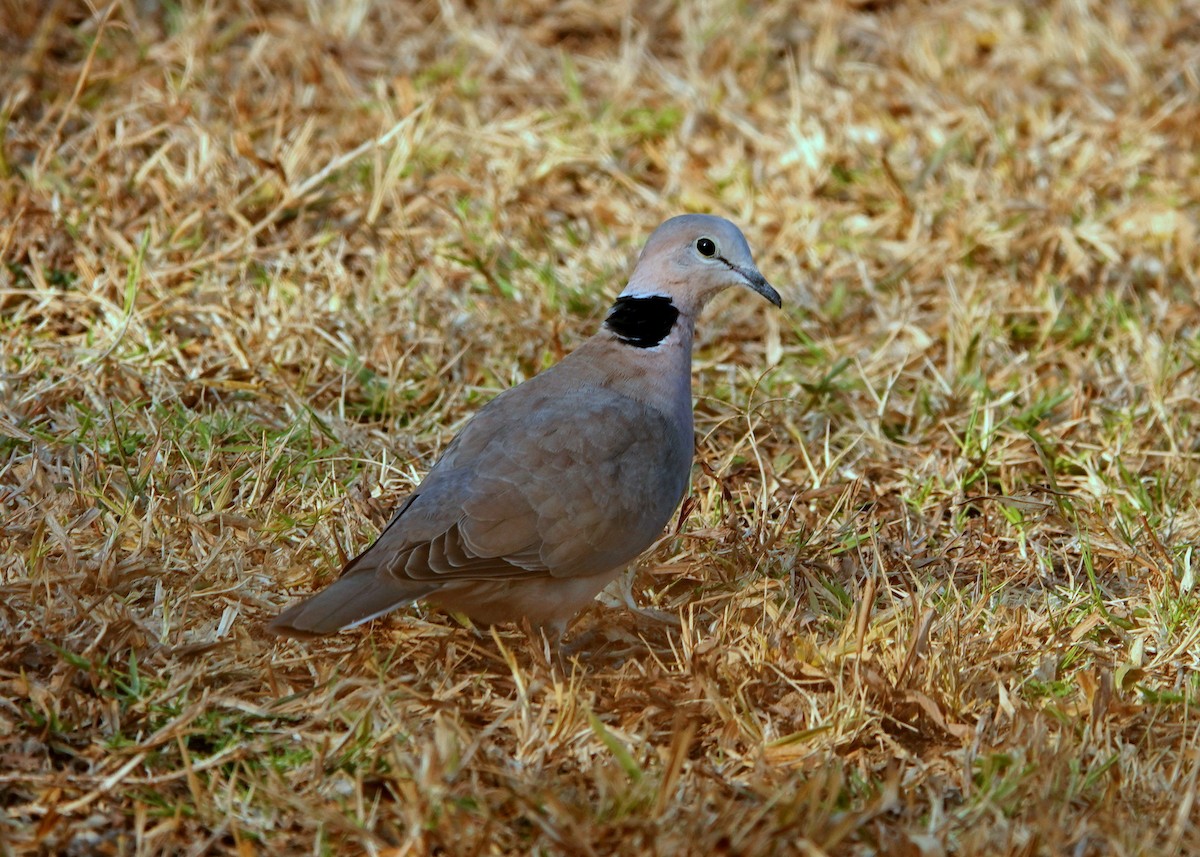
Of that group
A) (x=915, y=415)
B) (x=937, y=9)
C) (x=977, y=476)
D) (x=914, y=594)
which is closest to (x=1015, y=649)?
(x=914, y=594)

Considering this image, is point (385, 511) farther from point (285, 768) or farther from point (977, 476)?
point (977, 476)

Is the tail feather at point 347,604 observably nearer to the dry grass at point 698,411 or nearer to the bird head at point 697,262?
the dry grass at point 698,411

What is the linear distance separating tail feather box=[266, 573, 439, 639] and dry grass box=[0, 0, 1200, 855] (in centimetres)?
13

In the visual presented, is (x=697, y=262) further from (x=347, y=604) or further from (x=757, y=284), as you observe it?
(x=347, y=604)

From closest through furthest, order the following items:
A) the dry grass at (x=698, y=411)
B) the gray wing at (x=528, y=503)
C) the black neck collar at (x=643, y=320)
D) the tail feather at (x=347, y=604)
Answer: the dry grass at (x=698, y=411)
the tail feather at (x=347, y=604)
the gray wing at (x=528, y=503)
the black neck collar at (x=643, y=320)

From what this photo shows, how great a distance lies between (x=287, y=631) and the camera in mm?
3363

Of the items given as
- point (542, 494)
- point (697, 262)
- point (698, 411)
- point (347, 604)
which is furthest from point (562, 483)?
point (698, 411)

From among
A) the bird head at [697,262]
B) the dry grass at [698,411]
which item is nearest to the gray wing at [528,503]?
the dry grass at [698,411]

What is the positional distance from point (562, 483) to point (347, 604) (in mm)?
650

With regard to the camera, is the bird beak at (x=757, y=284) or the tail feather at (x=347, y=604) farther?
Result: the bird beak at (x=757, y=284)

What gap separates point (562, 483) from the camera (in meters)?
3.77

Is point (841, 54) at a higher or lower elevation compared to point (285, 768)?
higher

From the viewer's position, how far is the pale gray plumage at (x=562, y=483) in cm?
354

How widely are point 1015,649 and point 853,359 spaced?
1657 millimetres
